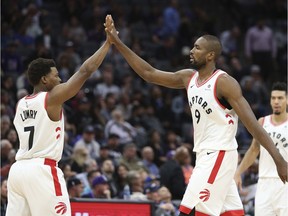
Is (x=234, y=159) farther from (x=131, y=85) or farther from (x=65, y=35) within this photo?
(x=65, y=35)

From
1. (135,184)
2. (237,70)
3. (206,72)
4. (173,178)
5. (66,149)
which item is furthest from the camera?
(237,70)

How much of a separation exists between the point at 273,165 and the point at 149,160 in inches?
223

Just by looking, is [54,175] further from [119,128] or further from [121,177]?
[119,128]

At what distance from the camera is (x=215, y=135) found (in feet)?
27.3

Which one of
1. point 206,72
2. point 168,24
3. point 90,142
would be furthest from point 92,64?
point 168,24

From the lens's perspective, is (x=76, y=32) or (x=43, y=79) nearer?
(x=43, y=79)

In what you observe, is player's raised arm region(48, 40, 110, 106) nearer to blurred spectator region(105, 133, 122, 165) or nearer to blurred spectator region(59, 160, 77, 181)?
blurred spectator region(59, 160, 77, 181)

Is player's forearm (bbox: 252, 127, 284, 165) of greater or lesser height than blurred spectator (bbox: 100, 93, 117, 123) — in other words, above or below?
below

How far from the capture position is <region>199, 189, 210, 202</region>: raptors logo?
8.20 metres

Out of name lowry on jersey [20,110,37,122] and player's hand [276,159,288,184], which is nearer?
player's hand [276,159,288,184]

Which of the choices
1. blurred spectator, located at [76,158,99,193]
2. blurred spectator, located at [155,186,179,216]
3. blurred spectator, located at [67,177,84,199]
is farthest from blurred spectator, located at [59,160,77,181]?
blurred spectator, located at [155,186,179,216]

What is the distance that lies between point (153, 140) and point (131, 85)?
7.82 feet

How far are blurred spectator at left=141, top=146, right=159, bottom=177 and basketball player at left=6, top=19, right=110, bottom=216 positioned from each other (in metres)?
7.33

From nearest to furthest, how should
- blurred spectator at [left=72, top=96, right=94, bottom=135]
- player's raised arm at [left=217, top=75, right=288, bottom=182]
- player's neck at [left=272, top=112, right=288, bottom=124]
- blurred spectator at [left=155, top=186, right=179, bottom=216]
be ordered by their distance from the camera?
player's raised arm at [left=217, top=75, right=288, bottom=182] < player's neck at [left=272, top=112, right=288, bottom=124] < blurred spectator at [left=155, top=186, right=179, bottom=216] < blurred spectator at [left=72, top=96, right=94, bottom=135]
